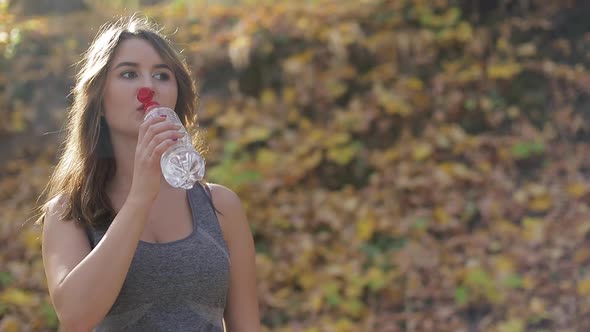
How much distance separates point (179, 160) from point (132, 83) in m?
0.28

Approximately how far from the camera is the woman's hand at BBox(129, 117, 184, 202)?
194 cm

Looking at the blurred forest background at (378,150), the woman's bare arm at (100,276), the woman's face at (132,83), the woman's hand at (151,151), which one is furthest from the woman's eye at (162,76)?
the blurred forest background at (378,150)

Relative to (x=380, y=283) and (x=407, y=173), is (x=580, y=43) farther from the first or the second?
(x=380, y=283)

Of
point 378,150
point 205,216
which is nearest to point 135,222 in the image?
point 205,216

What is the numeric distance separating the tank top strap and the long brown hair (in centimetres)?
23

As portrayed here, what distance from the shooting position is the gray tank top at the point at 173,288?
6.83 feet

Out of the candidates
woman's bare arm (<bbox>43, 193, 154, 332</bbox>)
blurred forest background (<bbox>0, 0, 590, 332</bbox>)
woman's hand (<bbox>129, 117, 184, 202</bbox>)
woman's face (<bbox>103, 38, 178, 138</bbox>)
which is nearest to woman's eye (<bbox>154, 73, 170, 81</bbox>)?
woman's face (<bbox>103, 38, 178, 138</bbox>)

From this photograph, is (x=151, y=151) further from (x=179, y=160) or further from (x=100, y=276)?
(x=100, y=276)

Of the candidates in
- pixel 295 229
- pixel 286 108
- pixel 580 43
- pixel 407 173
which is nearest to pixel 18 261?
pixel 295 229

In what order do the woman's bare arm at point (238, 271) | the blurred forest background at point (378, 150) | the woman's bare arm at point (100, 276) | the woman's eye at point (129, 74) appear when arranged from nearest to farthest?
the woman's bare arm at point (100, 276), the woman's eye at point (129, 74), the woman's bare arm at point (238, 271), the blurred forest background at point (378, 150)

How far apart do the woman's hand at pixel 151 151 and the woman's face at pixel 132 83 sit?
0.22 metres

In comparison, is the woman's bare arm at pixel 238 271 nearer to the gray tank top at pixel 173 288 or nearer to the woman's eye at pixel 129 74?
the gray tank top at pixel 173 288

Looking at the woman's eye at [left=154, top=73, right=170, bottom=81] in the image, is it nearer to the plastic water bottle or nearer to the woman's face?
the woman's face

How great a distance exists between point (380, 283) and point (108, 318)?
292 cm
